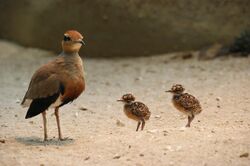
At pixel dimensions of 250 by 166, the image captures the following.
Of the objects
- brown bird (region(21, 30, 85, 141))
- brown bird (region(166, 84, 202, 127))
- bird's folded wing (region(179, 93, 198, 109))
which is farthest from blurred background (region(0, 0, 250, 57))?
brown bird (region(21, 30, 85, 141))

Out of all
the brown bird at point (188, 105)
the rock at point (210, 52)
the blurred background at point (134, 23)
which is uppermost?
the blurred background at point (134, 23)

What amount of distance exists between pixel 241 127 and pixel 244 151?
1.32 metres

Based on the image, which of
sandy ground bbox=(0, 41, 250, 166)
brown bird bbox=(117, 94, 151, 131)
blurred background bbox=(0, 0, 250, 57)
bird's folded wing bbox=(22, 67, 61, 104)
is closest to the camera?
sandy ground bbox=(0, 41, 250, 166)

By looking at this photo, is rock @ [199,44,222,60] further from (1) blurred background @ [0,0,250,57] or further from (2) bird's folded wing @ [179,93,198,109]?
(2) bird's folded wing @ [179,93,198,109]

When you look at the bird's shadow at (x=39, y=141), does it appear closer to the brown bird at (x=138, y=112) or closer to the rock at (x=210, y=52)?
the brown bird at (x=138, y=112)

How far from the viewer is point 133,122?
9352mm

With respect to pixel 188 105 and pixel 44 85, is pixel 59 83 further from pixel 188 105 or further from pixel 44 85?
pixel 188 105

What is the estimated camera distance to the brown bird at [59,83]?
7.52 meters

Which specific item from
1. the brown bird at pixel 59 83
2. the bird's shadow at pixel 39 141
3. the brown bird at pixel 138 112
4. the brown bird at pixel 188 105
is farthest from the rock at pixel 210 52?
the bird's shadow at pixel 39 141

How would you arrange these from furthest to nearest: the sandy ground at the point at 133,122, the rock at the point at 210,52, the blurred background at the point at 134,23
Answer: the blurred background at the point at 134,23 → the rock at the point at 210,52 → the sandy ground at the point at 133,122

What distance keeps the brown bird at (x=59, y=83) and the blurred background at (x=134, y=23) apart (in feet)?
20.5

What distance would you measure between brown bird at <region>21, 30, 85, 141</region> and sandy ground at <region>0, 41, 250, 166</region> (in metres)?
0.46

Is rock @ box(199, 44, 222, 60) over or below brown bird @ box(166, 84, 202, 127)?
over

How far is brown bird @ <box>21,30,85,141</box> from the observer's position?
752 centimetres
